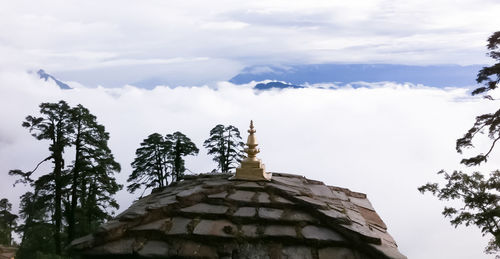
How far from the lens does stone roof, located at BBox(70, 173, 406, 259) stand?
392cm

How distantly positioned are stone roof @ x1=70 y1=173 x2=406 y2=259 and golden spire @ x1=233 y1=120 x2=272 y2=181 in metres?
0.55

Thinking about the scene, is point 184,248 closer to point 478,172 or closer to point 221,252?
point 221,252

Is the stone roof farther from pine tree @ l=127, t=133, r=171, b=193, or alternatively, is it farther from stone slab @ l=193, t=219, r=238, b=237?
pine tree @ l=127, t=133, r=171, b=193

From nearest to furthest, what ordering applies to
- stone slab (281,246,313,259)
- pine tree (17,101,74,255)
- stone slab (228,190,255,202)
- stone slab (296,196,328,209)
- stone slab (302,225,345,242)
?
stone slab (281,246,313,259)
stone slab (302,225,345,242)
stone slab (296,196,328,209)
stone slab (228,190,255,202)
pine tree (17,101,74,255)

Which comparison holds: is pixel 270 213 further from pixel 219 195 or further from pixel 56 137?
pixel 56 137

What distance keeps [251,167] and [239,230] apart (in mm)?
1613

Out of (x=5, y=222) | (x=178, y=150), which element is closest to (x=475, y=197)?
(x=178, y=150)

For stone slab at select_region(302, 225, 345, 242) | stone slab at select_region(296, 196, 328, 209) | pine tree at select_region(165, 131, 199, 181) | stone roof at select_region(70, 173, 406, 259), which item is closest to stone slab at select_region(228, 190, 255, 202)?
stone roof at select_region(70, 173, 406, 259)

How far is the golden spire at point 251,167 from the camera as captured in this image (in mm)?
5578

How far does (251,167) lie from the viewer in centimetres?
564

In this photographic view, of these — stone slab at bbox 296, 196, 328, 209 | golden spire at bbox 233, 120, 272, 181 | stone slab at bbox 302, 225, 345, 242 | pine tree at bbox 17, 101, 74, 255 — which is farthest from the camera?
pine tree at bbox 17, 101, 74, 255

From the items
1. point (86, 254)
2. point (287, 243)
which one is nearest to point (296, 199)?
point (287, 243)

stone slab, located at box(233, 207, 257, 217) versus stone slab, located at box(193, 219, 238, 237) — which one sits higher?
stone slab, located at box(233, 207, 257, 217)

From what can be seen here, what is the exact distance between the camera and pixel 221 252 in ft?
12.8
